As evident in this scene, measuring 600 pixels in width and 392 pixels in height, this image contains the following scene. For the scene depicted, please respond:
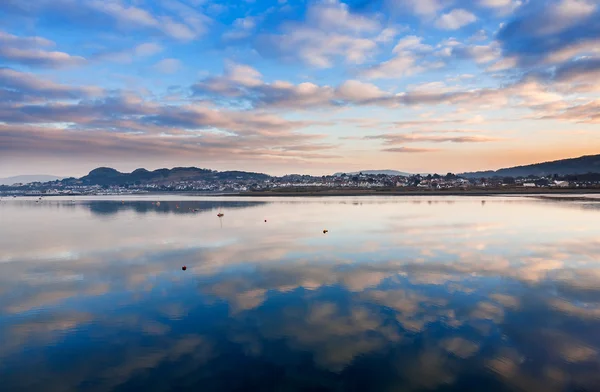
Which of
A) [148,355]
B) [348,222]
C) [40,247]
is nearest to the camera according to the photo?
[148,355]

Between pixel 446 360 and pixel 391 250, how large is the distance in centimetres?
1607

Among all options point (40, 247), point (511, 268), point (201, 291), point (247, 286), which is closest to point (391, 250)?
point (511, 268)

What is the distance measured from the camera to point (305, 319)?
1343 cm

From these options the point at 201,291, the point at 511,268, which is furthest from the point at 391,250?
the point at 201,291

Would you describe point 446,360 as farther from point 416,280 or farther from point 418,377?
point 416,280

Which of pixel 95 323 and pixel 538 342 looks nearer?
pixel 538 342

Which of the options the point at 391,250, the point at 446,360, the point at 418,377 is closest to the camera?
the point at 418,377

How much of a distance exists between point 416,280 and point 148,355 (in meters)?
12.3

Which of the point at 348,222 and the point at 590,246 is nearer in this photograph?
the point at 590,246

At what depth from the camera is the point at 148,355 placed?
11.0 metres

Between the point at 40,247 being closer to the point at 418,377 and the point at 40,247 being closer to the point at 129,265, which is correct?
the point at 129,265

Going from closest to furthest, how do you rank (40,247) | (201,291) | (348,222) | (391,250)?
(201,291) < (391,250) < (40,247) < (348,222)

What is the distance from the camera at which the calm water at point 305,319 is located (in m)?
9.71

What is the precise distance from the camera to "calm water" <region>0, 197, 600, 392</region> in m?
9.71
